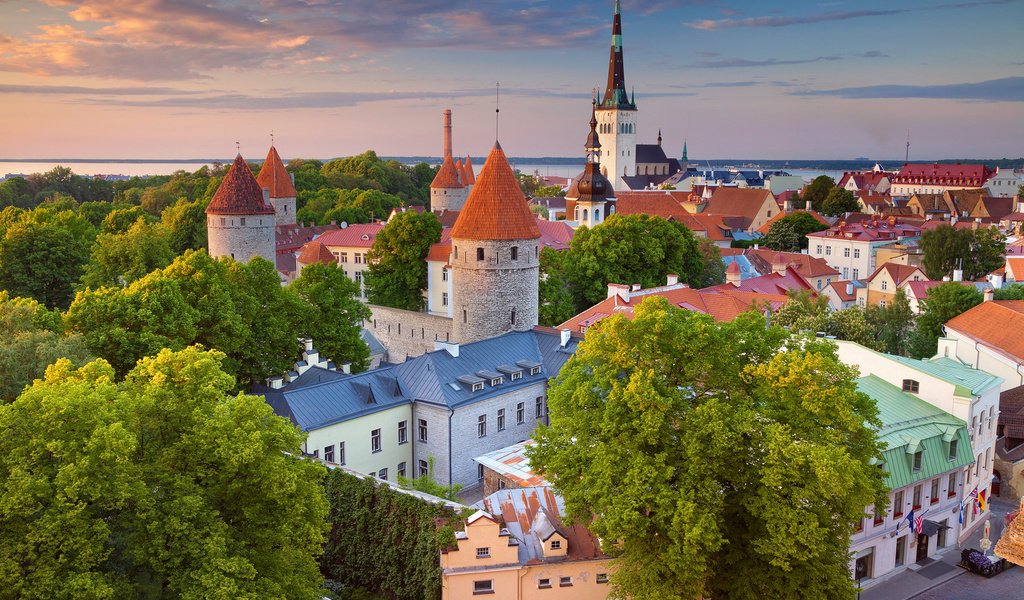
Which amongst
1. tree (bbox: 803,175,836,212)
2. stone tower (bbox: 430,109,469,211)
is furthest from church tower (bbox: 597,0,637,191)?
stone tower (bbox: 430,109,469,211)

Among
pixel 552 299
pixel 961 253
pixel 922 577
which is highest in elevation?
pixel 961 253

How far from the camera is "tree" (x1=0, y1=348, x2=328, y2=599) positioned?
15.0 m

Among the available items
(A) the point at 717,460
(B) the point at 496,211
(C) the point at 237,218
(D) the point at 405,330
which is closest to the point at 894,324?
(B) the point at 496,211

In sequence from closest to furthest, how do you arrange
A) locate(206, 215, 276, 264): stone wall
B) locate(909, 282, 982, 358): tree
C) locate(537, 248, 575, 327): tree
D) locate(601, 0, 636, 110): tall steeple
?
locate(909, 282, 982, 358): tree, locate(537, 248, 575, 327): tree, locate(206, 215, 276, 264): stone wall, locate(601, 0, 636, 110): tall steeple

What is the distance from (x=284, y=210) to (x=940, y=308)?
50599 mm

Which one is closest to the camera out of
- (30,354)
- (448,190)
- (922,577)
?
(30,354)

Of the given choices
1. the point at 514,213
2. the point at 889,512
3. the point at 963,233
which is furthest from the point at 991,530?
the point at 963,233

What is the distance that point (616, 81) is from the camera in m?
118

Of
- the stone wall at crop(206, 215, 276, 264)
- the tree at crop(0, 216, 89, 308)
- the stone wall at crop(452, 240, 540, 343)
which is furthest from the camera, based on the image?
the stone wall at crop(206, 215, 276, 264)

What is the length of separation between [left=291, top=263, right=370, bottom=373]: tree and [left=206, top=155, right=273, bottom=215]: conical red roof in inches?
523

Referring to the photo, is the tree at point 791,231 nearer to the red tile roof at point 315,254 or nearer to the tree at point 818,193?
the tree at point 818,193

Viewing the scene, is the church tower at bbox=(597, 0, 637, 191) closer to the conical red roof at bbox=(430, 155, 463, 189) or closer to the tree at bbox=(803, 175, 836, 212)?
the tree at bbox=(803, 175, 836, 212)

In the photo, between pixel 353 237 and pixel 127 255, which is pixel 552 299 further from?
pixel 127 255

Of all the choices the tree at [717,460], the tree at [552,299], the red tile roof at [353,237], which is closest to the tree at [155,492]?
the tree at [717,460]
